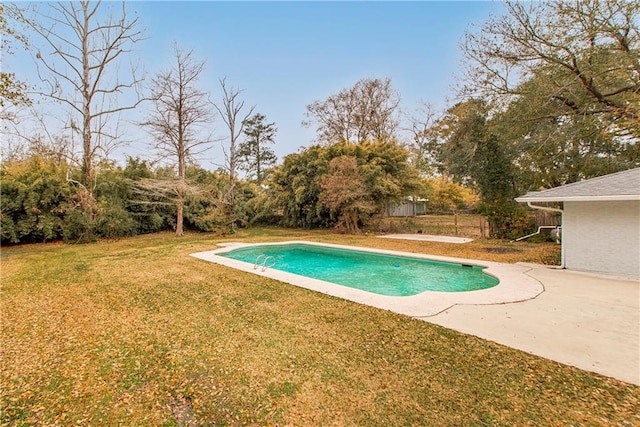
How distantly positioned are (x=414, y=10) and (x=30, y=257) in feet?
51.2

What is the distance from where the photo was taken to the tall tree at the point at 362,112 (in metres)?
21.2

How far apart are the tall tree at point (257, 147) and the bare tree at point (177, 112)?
48.6 ft

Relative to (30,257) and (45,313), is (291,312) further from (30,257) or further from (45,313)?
(30,257)

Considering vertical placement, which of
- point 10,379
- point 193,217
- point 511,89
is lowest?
point 10,379

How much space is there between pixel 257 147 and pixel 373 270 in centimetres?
2433

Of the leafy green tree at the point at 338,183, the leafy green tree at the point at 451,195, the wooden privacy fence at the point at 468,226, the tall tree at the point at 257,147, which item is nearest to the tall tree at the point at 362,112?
the leafy green tree at the point at 451,195

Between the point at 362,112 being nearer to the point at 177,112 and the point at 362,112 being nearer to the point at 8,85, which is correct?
the point at 177,112

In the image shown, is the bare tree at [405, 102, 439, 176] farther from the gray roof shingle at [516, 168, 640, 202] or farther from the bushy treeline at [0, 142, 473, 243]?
the gray roof shingle at [516, 168, 640, 202]

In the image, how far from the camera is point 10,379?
265 centimetres

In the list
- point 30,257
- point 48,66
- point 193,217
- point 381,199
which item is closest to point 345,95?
point 381,199

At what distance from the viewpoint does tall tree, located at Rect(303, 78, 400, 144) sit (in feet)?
69.5

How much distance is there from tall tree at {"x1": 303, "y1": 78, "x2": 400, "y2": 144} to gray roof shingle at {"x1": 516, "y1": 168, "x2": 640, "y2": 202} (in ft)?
47.5

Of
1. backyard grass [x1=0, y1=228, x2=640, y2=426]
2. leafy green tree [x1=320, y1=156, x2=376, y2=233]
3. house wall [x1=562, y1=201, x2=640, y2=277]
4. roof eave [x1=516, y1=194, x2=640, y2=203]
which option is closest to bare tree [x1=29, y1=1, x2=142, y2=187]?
leafy green tree [x1=320, y1=156, x2=376, y2=233]

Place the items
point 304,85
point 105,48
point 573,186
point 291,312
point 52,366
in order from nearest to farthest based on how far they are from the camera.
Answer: point 52,366, point 291,312, point 573,186, point 105,48, point 304,85
